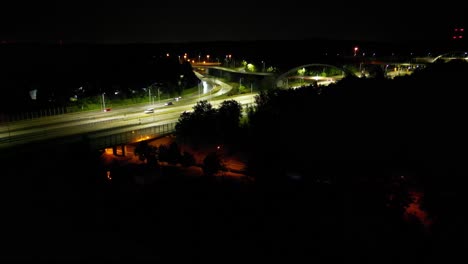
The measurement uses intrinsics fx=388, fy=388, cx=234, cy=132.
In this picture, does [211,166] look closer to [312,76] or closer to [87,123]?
[87,123]

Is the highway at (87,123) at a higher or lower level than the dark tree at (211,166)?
higher

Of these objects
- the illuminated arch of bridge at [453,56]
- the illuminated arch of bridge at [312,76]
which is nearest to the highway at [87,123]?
the illuminated arch of bridge at [312,76]

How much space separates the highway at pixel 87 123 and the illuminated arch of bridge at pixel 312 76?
21160mm

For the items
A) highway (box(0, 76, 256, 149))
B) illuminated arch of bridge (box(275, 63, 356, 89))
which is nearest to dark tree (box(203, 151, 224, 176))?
highway (box(0, 76, 256, 149))

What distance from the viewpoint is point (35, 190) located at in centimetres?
1631

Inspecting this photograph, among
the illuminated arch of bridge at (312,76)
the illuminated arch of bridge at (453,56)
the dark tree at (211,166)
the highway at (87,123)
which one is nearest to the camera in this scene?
the dark tree at (211,166)

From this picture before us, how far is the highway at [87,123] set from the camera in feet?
71.8

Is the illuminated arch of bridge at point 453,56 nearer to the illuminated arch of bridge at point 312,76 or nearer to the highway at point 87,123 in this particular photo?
the illuminated arch of bridge at point 312,76

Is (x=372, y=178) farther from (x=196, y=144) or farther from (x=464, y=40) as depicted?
(x=464, y=40)

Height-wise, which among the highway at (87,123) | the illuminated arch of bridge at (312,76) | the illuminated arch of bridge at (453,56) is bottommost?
the highway at (87,123)

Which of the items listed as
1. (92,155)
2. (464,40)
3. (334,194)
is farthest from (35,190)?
(464,40)

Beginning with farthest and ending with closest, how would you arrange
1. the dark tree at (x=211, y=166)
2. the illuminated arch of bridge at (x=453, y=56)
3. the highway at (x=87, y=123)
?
the illuminated arch of bridge at (x=453, y=56) → the highway at (x=87, y=123) → the dark tree at (x=211, y=166)

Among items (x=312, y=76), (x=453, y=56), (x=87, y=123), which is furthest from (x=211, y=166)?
(x=453, y=56)

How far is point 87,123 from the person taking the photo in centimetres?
2623
